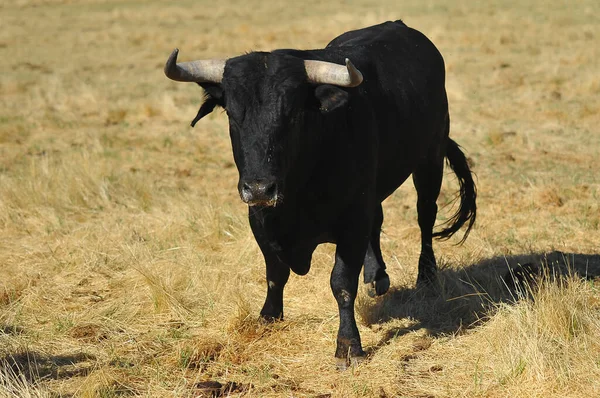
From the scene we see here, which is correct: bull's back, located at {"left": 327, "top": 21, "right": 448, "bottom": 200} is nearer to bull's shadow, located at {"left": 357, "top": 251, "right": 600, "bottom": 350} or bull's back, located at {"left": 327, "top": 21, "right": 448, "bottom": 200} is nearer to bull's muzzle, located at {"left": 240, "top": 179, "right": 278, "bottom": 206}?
bull's shadow, located at {"left": 357, "top": 251, "right": 600, "bottom": 350}

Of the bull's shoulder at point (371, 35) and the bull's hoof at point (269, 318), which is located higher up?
the bull's shoulder at point (371, 35)

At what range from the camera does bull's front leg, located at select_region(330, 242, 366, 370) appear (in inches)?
213

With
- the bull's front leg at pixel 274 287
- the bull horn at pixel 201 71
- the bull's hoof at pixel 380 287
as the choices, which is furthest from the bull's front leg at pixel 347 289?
the bull horn at pixel 201 71

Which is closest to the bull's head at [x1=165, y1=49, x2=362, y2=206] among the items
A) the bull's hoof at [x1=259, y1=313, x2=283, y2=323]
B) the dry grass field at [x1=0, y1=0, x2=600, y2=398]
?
the dry grass field at [x1=0, y1=0, x2=600, y2=398]

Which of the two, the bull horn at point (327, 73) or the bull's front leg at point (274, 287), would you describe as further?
the bull's front leg at point (274, 287)

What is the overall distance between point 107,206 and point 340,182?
425cm

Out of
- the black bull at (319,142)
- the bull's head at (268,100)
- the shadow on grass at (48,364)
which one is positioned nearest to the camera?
the bull's head at (268,100)

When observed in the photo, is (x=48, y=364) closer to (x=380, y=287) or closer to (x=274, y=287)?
(x=274, y=287)

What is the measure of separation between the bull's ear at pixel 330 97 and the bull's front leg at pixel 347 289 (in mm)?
933

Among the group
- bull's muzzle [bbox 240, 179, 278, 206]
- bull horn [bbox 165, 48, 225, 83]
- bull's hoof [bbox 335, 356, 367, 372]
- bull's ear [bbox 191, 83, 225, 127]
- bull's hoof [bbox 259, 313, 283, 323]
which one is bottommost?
bull's hoof [bbox 259, 313, 283, 323]

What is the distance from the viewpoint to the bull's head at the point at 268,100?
4.86 meters

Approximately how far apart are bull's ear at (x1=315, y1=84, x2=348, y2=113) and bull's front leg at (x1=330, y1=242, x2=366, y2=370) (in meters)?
0.93

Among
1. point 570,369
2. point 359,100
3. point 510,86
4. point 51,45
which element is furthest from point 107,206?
point 51,45

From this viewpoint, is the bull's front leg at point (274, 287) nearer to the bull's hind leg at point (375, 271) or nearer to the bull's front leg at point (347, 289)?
the bull's front leg at point (347, 289)
